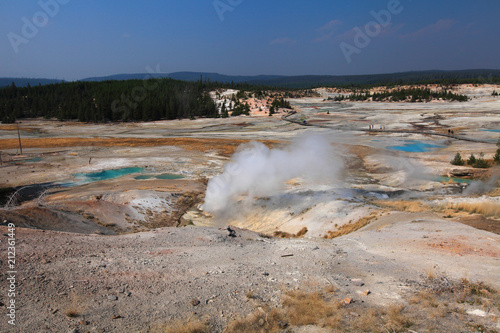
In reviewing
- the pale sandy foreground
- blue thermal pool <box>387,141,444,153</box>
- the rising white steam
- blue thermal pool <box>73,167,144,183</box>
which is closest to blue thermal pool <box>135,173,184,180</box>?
blue thermal pool <box>73,167,144,183</box>

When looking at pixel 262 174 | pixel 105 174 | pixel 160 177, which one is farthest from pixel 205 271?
pixel 105 174

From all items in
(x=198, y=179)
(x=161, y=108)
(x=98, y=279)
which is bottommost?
(x=198, y=179)

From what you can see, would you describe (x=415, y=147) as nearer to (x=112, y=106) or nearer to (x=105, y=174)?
(x=105, y=174)

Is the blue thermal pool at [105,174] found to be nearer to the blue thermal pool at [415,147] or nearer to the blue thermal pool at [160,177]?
the blue thermal pool at [160,177]

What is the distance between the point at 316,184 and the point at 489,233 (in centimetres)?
1100

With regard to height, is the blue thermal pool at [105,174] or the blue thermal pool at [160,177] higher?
the blue thermal pool at [105,174]

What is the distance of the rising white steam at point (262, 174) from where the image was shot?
65.1 ft

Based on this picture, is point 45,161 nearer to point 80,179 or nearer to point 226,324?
point 80,179

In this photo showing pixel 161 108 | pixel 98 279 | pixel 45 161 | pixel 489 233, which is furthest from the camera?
pixel 161 108

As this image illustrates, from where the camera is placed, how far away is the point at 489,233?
11023 millimetres

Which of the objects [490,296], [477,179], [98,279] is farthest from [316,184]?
[98,279]

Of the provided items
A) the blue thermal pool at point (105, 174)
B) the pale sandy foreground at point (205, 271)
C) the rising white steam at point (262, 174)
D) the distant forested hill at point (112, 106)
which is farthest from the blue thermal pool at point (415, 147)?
the distant forested hill at point (112, 106)

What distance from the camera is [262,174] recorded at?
22328 mm

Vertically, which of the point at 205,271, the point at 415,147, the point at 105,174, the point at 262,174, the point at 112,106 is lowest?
the point at 105,174
